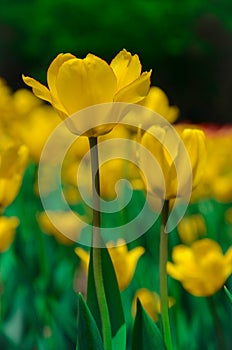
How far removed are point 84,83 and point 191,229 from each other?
0.60 m

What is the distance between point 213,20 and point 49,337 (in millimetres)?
4014

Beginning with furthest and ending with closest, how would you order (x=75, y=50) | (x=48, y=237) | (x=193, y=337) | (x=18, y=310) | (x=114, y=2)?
(x=114, y=2) < (x=75, y=50) < (x=48, y=237) < (x=18, y=310) < (x=193, y=337)

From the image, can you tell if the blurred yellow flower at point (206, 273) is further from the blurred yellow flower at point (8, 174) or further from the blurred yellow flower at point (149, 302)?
the blurred yellow flower at point (8, 174)

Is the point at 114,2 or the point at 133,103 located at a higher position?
the point at 133,103

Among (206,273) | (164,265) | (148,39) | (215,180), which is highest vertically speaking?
(164,265)

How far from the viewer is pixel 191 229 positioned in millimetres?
1015

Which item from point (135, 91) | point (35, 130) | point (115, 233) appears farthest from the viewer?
point (35, 130)

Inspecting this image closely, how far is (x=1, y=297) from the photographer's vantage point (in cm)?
92

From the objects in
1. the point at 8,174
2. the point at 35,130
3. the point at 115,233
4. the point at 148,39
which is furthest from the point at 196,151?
the point at 148,39

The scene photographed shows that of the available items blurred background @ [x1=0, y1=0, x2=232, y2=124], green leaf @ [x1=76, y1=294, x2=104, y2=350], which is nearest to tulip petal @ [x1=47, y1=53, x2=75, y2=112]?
green leaf @ [x1=76, y1=294, x2=104, y2=350]

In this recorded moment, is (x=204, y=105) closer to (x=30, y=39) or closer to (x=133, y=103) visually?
(x=30, y=39)

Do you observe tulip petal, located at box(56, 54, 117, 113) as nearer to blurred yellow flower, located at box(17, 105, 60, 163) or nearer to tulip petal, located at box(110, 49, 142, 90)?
tulip petal, located at box(110, 49, 142, 90)


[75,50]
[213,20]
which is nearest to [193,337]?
[75,50]

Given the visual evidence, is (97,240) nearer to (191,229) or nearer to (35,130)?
(191,229)
